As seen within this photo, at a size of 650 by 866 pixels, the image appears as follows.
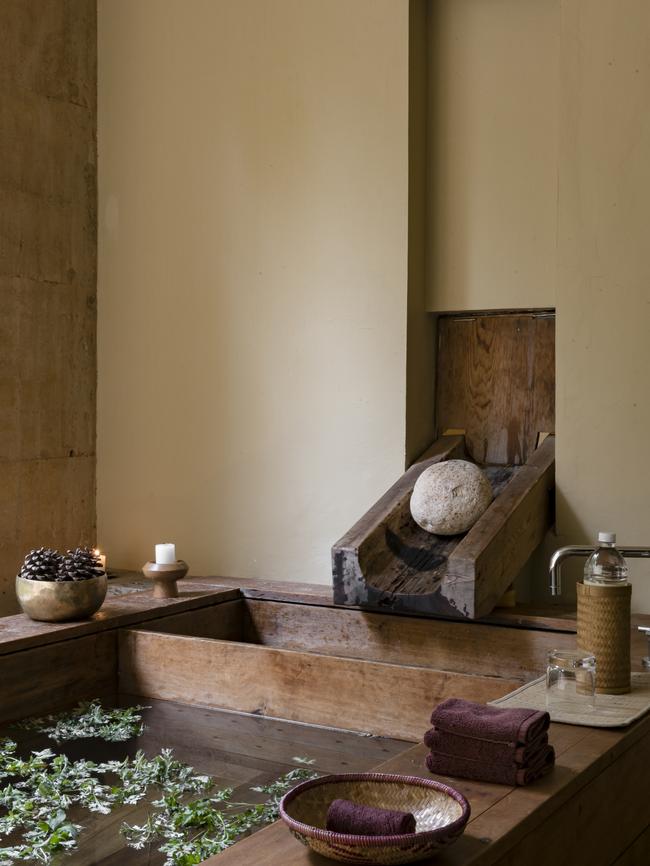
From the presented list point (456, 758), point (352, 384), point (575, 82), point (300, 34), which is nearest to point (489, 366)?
point (352, 384)

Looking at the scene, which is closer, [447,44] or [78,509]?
[447,44]

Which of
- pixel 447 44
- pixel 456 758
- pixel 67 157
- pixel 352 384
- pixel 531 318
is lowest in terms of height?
pixel 456 758

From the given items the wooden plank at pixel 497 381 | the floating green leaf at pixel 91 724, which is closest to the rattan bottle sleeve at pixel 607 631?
the floating green leaf at pixel 91 724

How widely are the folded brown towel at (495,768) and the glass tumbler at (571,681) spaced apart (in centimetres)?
37

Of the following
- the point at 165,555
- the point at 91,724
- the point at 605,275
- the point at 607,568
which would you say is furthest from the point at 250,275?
the point at 607,568

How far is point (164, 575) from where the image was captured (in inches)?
143

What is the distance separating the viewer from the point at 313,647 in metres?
3.66

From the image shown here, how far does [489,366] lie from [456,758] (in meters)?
2.18

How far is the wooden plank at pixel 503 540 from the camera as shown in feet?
10.3

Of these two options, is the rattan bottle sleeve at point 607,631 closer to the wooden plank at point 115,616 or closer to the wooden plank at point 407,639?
the wooden plank at point 407,639

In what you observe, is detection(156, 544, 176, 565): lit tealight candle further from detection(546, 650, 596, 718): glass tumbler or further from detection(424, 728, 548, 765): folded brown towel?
detection(424, 728, 548, 765): folded brown towel

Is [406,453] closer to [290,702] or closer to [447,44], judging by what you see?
[290,702]

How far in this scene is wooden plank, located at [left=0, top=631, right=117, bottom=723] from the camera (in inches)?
118

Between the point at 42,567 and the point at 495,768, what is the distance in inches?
70.8
